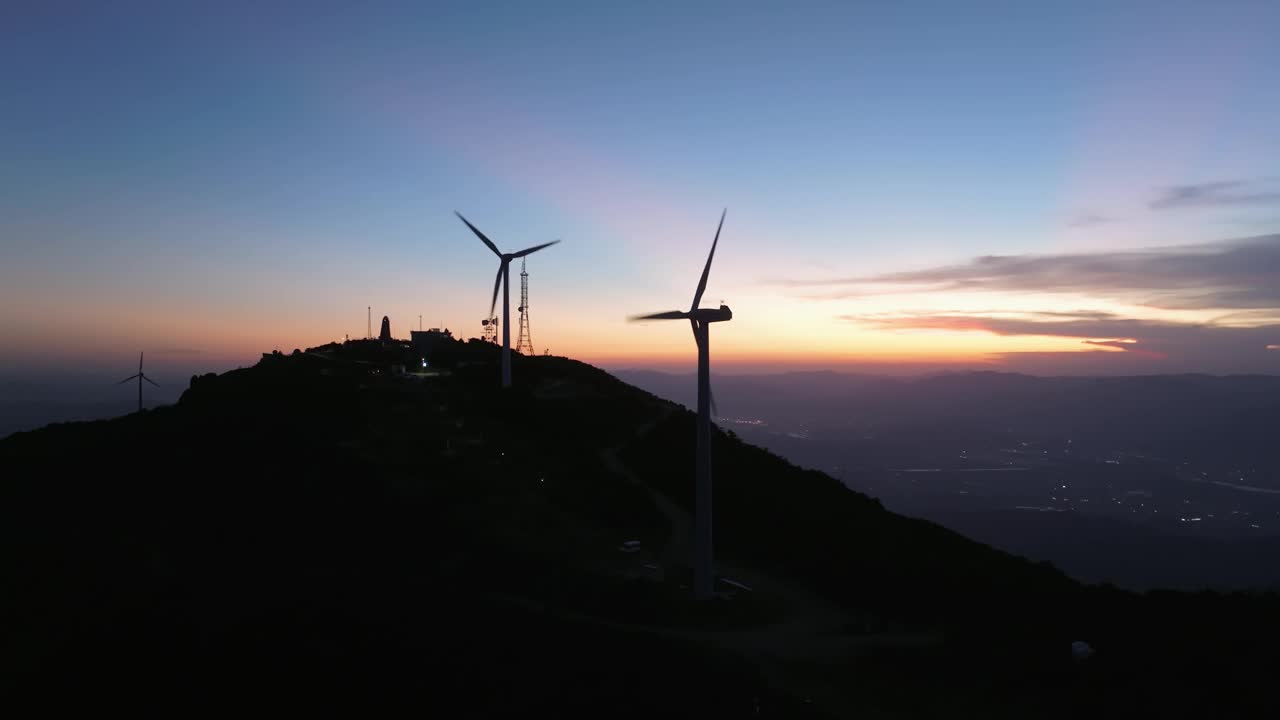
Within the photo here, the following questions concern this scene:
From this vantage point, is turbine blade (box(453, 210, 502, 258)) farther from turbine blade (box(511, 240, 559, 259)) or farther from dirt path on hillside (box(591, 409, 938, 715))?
dirt path on hillside (box(591, 409, 938, 715))

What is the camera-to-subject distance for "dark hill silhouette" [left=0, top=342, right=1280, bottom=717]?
102 feet

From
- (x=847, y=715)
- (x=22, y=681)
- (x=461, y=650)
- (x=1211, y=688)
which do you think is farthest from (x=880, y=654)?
(x=22, y=681)

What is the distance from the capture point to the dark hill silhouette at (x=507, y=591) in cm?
3116

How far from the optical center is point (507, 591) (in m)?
46.2

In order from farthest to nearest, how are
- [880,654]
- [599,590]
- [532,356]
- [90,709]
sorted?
1. [532,356]
2. [599,590]
3. [880,654]
4. [90,709]

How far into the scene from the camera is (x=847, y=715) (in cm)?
3000

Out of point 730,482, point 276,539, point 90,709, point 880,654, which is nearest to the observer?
point 90,709

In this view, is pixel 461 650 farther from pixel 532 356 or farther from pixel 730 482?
pixel 532 356

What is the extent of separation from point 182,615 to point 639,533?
3467 centimetres

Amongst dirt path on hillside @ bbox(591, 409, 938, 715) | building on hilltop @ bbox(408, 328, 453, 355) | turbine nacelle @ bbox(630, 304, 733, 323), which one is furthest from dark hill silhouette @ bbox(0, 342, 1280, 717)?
building on hilltop @ bbox(408, 328, 453, 355)

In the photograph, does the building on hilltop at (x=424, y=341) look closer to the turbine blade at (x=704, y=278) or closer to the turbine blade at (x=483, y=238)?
the turbine blade at (x=483, y=238)

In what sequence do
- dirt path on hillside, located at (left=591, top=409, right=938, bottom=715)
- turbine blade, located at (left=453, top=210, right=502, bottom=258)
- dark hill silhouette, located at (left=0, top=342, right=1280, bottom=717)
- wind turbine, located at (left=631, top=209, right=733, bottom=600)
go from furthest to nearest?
turbine blade, located at (left=453, top=210, right=502, bottom=258) < wind turbine, located at (left=631, top=209, right=733, bottom=600) < dirt path on hillside, located at (left=591, top=409, right=938, bottom=715) < dark hill silhouette, located at (left=0, top=342, right=1280, bottom=717)

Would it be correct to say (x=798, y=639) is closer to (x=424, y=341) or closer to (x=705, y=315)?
(x=705, y=315)

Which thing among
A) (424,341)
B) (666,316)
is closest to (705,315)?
(666,316)
